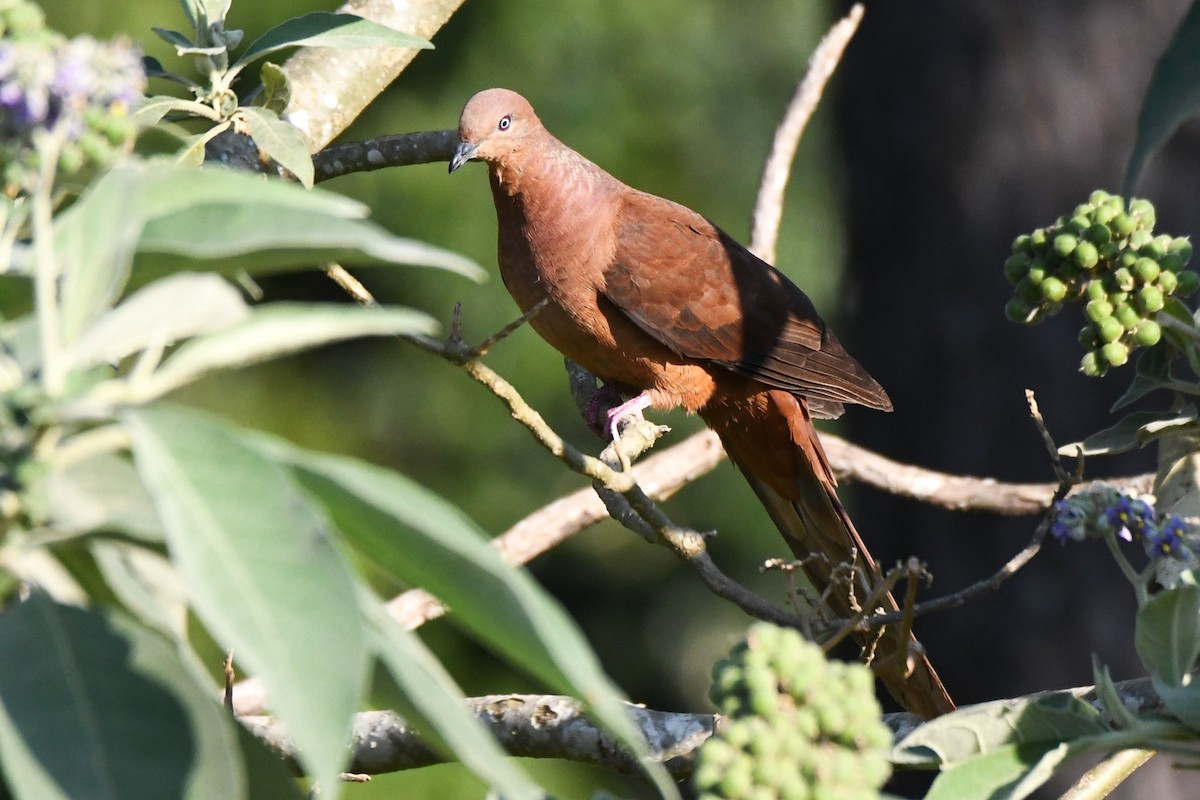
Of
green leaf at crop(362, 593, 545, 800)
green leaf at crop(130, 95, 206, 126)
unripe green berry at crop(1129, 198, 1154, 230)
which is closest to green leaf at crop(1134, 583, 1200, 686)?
unripe green berry at crop(1129, 198, 1154, 230)

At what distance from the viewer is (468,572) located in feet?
2.98

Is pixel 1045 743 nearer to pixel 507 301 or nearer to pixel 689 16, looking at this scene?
pixel 507 301

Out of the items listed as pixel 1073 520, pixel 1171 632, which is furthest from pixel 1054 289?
pixel 1171 632

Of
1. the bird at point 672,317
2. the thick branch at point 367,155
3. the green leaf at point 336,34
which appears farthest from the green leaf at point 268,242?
the bird at point 672,317

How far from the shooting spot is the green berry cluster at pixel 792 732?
3.43ft

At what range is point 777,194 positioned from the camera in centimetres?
376

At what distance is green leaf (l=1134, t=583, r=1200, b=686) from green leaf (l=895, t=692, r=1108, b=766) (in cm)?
9

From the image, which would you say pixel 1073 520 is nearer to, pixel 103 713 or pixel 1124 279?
pixel 1124 279

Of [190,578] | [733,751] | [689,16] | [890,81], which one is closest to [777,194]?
[890,81]

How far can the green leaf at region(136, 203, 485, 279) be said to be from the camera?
0.92 m

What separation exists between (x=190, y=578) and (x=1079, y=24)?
486 cm

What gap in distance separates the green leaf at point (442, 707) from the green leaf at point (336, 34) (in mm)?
1056

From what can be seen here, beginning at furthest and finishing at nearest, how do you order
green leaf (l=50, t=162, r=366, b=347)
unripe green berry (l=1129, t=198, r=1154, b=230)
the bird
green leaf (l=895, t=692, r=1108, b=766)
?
the bird
unripe green berry (l=1129, t=198, r=1154, b=230)
green leaf (l=895, t=692, r=1108, b=766)
green leaf (l=50, t=162, r=366, b=347)

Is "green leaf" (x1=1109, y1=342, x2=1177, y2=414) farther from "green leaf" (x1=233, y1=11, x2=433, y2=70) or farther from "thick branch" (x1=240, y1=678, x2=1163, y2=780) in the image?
"green leaf" (x1=233, y1=11, x2=433, y2=70)
